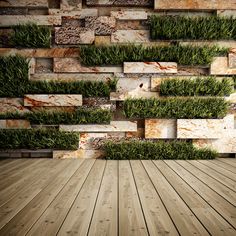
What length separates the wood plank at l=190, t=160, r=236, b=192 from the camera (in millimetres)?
1912

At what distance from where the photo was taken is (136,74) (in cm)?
306

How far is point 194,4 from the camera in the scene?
3055 millimetres

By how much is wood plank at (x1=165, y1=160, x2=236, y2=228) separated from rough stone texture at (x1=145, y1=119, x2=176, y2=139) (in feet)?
2.21

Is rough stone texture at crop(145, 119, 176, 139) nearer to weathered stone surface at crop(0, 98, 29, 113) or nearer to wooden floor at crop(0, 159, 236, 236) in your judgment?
wooden floor at crop(0, 159, 236, 236)

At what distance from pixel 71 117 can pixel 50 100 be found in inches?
12.3

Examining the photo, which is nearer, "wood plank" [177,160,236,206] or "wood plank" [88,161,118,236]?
"wood plank" [88,161,118,236]

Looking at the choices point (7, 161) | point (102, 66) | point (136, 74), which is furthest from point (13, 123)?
point (136, 74)

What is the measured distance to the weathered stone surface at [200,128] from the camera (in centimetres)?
300

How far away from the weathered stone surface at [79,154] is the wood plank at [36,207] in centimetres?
75

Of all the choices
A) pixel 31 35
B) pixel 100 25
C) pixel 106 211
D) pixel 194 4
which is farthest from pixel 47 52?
pixel 106 211

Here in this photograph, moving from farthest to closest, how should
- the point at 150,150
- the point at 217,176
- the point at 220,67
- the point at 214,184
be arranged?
the point at 220,67 → the point at 150,150 → the point at 217,176 → the point at 214,184

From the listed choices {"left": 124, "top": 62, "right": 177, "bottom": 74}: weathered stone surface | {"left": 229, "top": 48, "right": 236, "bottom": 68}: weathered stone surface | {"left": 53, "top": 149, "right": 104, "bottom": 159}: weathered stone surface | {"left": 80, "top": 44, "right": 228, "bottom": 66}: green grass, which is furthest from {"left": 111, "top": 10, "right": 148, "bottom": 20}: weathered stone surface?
{"left": 53, "top": 149, "right": 104, "bottom": 159}: weathered stone surface

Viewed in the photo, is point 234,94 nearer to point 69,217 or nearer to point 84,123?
point 84,123

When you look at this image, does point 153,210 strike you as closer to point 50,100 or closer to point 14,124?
point 50,100
